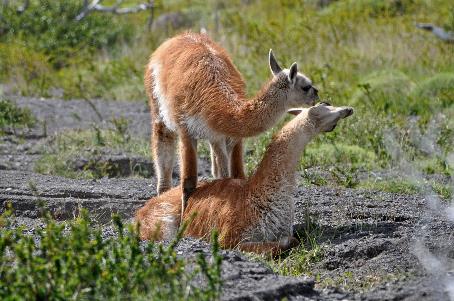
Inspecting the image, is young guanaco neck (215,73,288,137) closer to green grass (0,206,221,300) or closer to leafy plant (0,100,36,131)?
green grass (0,206,221,300)

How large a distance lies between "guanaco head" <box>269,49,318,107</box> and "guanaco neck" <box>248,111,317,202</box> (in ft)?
1.28

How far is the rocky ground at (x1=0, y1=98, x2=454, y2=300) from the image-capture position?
22.2 ft

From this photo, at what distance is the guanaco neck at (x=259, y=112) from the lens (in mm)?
8750

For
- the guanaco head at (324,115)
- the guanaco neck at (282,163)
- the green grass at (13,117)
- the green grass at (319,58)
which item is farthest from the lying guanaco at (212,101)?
the green grass at (13,117)

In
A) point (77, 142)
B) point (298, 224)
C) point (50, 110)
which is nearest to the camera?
point (298, 224)

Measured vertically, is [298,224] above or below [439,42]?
below

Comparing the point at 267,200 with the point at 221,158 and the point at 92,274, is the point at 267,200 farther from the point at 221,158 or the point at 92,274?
the point at 92,274

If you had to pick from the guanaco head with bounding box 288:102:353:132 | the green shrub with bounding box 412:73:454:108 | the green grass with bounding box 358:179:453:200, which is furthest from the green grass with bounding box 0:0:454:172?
the guanaco head with bounding box 288:102:353:132

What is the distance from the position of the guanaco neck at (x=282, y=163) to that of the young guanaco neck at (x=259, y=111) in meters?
0.24

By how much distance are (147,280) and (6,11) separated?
18.6 metres

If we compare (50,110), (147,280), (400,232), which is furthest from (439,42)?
(147,280)

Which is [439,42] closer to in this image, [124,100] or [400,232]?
[124,100]

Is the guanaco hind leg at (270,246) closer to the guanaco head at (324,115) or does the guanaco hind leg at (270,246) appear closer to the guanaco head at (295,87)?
the guanaco head at (324,115)

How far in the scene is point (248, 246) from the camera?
27.1 feet
